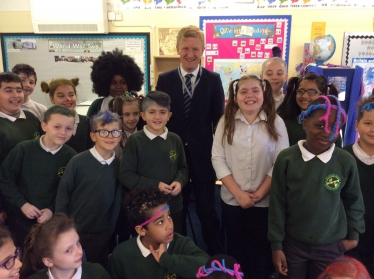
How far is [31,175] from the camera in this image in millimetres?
1806

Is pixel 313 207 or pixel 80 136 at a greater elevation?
pixel 80 136

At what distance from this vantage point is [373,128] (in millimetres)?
1661

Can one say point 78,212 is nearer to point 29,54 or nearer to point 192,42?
point 192,42

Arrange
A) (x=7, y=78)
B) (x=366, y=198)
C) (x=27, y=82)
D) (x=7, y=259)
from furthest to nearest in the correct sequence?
(x=27, y=82), (x=7, y=78), (x=366, y=198), (x=7, y=259)

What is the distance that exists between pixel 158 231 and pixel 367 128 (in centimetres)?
125

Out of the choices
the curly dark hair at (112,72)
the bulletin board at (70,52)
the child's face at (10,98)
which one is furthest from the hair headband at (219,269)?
the bulletin board at (70,52)

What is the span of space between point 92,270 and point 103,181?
1.67ft

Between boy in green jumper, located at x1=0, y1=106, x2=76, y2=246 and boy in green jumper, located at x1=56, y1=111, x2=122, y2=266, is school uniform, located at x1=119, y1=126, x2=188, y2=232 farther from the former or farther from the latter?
boy in green jumper, located at x1=0, y1=106, x2=76, y2=246

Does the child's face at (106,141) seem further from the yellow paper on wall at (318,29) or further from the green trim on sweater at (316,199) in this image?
the yellow paper on wall at (318,29)

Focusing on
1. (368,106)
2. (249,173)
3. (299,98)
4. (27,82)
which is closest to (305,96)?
(299,98)

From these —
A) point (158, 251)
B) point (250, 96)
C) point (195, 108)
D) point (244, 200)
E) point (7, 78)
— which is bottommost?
point (158, 251)

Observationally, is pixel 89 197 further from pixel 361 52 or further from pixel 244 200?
pixel 361 52

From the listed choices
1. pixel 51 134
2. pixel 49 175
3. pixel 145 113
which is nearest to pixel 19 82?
pixel 51 134

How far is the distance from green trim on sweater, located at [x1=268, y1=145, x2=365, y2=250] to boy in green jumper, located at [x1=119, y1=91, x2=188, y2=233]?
24.1 inches
